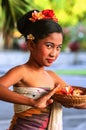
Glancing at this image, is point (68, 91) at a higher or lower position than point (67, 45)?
higher

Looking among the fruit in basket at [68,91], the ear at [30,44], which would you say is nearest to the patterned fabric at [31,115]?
the fruit in basket at [68,91]

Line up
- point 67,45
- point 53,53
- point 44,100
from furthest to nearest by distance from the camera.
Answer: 1. point 67,45
2. point 53,53
3. point 44,100

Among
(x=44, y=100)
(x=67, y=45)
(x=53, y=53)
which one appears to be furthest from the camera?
(x=67, y=45)

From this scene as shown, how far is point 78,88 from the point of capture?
180cm

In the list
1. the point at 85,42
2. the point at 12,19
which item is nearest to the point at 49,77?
the point at 12,19

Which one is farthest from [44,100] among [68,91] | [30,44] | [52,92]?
[30,44]

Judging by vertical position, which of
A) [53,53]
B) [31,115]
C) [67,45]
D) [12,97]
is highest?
[53,53]

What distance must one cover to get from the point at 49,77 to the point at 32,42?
187mm

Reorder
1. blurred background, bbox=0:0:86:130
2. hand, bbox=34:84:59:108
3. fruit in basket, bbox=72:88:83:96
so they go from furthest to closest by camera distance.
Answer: blurred background, bbox=0:0:86:130 < fruit in basket, bbox=72:88:83:96 < hand, bbox=34:84:59:108

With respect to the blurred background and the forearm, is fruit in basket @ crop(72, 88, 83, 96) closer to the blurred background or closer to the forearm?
the forearm

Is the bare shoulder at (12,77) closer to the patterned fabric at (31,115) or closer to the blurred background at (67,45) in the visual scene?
the patterned fabric at (31,115)

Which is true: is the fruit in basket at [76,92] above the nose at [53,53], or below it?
below

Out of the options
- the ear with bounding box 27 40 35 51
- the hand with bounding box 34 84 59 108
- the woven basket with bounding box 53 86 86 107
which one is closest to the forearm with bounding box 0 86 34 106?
the hand with bounding box 34 84 59 108

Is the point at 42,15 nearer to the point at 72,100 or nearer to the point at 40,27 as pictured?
the point at 40,27
